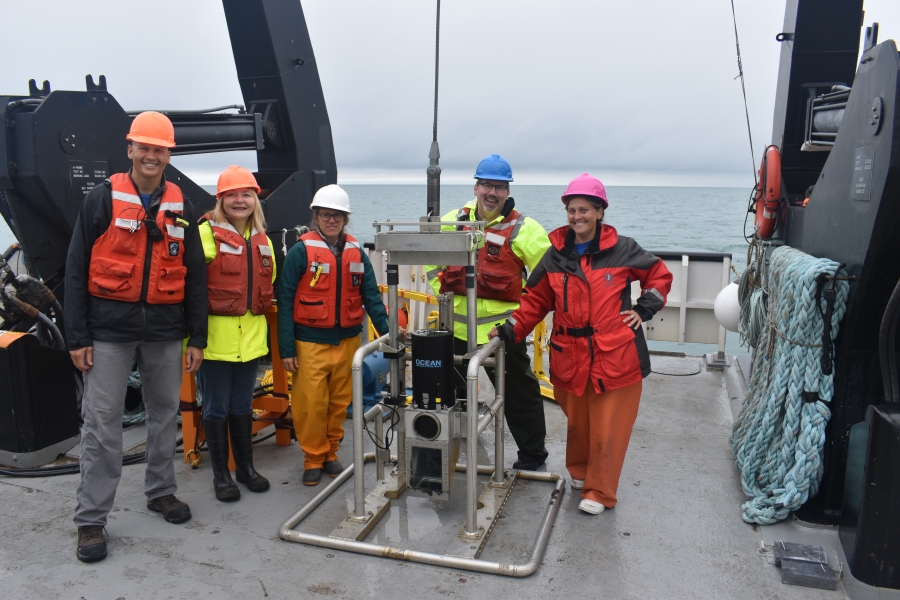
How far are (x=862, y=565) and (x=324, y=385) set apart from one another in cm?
259

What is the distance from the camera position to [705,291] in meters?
6.74

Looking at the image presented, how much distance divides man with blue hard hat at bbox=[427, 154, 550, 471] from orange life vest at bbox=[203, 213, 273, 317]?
97 centimetres

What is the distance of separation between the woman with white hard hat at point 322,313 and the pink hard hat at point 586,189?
1.19 meters

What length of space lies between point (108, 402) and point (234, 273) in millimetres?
843

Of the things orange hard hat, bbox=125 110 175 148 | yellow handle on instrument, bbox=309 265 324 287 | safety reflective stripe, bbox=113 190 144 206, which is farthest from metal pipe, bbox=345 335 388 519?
orange hard hat, bbox=125 110 175 148

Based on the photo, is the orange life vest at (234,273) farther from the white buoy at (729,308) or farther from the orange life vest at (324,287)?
the white buoy at (729,308)

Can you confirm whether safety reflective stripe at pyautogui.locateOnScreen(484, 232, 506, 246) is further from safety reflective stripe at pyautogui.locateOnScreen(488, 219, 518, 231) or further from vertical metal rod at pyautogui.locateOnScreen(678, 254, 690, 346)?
vertical metal rod at pyautogui.locateOnScreen(678, 254, 690, 346)

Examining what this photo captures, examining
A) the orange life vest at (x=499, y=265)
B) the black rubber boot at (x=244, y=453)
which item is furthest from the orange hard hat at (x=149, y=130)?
the orange life vest at (x=499, y=265)

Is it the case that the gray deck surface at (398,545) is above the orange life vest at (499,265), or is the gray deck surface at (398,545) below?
below

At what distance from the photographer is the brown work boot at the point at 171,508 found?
3.32m

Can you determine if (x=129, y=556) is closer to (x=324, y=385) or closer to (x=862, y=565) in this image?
(x=324, y=385)

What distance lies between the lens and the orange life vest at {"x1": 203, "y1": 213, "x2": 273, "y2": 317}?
3.46 metres

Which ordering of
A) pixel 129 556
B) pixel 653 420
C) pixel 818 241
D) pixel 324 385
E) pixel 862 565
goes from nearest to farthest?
pixel 862 565 < pixel 129 556 < pixel 818 241 < pixel 324 385 < pixel 653 420

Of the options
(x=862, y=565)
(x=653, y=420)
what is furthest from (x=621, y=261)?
(x=653, y=420)
